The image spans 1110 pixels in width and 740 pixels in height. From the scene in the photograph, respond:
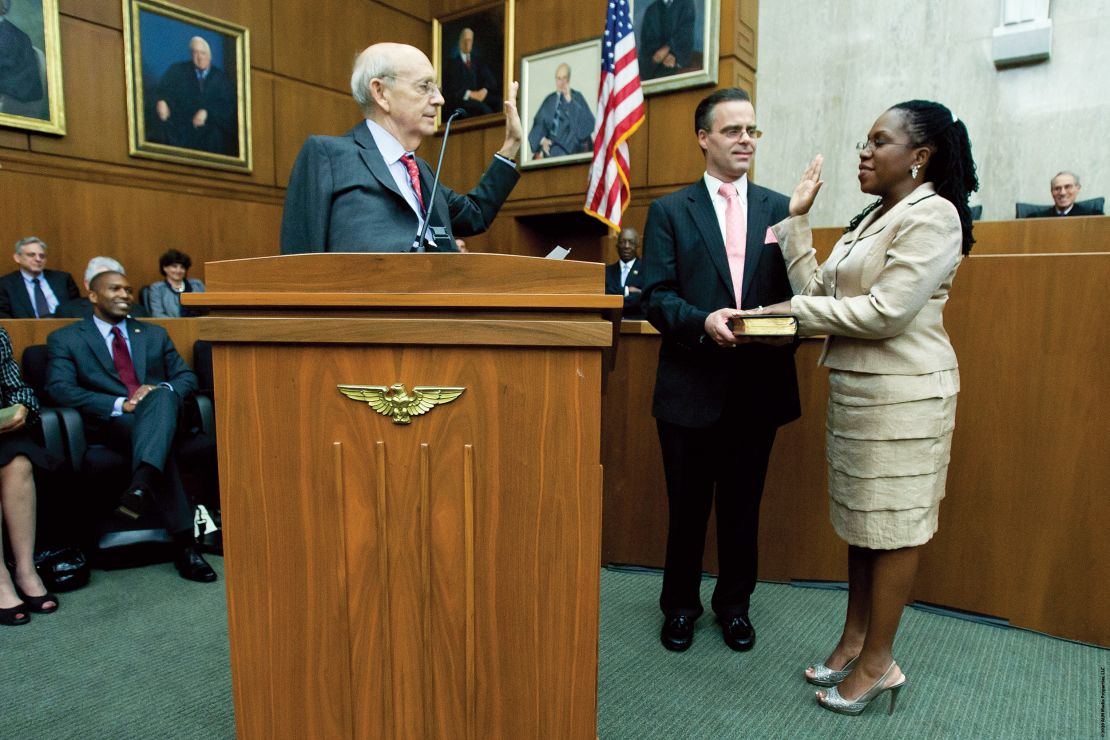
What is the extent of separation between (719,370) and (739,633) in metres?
0.80

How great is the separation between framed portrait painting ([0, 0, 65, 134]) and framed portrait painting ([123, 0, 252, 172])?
19.7 inches

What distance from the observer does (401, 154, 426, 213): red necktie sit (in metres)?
1.51

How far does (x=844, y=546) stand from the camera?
7.97ft

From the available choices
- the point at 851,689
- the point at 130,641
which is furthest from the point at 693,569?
the point at 130,641

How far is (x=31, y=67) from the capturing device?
4871 millimetres

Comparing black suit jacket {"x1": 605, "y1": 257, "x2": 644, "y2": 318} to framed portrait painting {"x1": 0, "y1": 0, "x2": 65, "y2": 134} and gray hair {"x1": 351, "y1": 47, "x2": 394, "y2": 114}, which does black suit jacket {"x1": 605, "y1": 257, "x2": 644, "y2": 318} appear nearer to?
gray hair {"x1": 351, "y1": 47, "x2": 394, "y2": 114}

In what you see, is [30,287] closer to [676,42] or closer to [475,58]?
[475,58]

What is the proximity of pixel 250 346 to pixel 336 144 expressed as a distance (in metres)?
0.63

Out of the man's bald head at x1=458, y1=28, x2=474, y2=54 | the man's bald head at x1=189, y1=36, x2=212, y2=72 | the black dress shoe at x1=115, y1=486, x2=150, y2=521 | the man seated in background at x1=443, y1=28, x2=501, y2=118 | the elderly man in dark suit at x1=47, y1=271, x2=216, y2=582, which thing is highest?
the man's bald head at x1=458, y1=28, x2=474, y2=54

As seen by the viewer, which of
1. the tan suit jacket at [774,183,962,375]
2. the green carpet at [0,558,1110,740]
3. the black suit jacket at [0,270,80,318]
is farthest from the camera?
the black suit jacket at [0,270,80,318]

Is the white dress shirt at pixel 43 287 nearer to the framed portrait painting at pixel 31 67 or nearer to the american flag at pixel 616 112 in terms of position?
the framed portrait painting at pixel 31 67

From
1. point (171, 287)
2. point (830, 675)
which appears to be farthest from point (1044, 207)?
point (171, 287)

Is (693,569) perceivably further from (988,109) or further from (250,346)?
(988,109)

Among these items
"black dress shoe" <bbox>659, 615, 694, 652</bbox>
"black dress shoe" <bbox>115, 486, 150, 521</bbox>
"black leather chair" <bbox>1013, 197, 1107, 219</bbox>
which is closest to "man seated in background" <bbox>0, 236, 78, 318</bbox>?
"black dress shoe" <bbox>115, 486, 150, 521</bbox>
